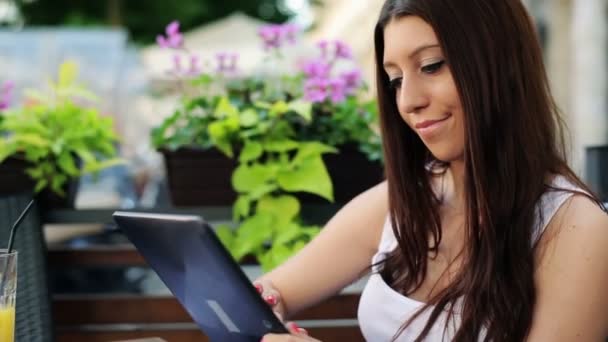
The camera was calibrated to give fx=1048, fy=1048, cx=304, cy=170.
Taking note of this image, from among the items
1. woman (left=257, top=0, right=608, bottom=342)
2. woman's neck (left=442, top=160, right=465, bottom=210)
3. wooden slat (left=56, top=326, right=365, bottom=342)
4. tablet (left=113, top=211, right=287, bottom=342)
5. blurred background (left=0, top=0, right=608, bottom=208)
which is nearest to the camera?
tablet (left=113, top=211, right=287, bottom=342)

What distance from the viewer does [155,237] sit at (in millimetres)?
1504

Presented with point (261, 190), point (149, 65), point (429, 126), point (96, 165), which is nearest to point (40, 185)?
point (96, 165)

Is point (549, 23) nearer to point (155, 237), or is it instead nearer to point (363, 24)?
point (363, 24)

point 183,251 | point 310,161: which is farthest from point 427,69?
point 310,161

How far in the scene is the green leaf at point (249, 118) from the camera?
246 centimetres

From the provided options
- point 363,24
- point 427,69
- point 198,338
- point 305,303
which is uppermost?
point 427,69

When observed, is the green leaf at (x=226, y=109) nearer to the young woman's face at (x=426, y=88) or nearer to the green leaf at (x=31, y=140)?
the green leaf at (x=31, y=140)

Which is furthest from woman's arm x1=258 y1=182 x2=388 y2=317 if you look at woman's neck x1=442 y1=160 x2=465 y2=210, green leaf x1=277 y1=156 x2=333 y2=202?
green leaf x1=277 y1=156 x2=333 y2=202

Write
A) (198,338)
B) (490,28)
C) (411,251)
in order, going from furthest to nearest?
(198,338)
(411,251)
(490,28)

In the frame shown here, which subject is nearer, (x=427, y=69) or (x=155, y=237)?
(x=155, y=237)

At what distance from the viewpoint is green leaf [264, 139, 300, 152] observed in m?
2.46

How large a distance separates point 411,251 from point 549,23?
882 centimetres

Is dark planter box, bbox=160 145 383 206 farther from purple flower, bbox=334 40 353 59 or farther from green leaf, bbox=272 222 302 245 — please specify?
purple flower, bbox=334 40 353 59

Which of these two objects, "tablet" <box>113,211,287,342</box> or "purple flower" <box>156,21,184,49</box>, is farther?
"purple flower" <box>156,21,184,49</box>
